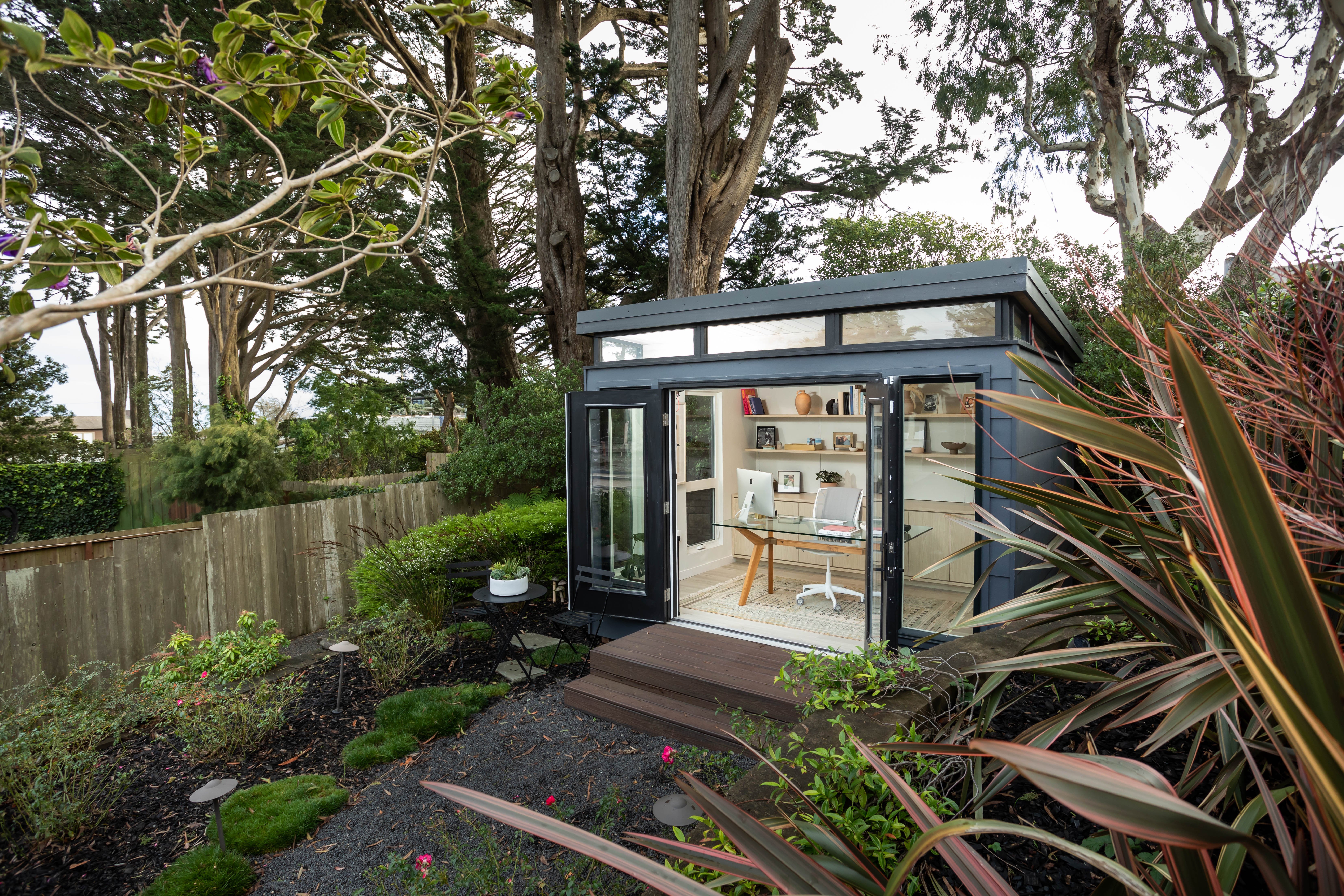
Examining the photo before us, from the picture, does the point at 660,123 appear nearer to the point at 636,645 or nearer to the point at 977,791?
the point at 636,645

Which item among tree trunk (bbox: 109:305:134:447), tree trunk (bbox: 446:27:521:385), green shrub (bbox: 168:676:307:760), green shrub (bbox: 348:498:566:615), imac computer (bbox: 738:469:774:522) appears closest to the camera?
green shrub (bbox: 168:676:307:760)

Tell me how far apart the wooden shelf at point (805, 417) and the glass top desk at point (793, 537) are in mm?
1566

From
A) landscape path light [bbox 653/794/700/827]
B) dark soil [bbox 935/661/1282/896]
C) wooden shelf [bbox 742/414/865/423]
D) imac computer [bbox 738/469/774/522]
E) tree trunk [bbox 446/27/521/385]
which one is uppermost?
tree trunk [bbox 446/27/521/385]

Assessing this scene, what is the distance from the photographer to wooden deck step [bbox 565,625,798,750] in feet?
12.5

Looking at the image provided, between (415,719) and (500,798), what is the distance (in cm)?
137

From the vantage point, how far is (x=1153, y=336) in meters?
5.30

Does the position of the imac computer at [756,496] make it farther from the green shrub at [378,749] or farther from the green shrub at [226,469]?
the green shrub at [226,469]

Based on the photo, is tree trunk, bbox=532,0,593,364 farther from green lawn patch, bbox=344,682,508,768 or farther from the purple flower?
the purple flower

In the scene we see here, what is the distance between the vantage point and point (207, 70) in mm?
1474

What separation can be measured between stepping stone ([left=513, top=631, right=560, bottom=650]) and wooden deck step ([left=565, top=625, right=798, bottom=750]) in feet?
2.94

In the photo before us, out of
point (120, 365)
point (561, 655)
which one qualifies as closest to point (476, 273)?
point (561, 655)

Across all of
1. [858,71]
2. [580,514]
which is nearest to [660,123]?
[858,71]

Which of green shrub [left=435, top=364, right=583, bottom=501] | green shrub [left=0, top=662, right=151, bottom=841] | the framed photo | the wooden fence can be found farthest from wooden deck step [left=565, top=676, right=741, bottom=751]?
the framed photo

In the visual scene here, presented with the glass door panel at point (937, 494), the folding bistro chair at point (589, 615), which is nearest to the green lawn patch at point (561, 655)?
the folding bistro chair at point (589, 615)
